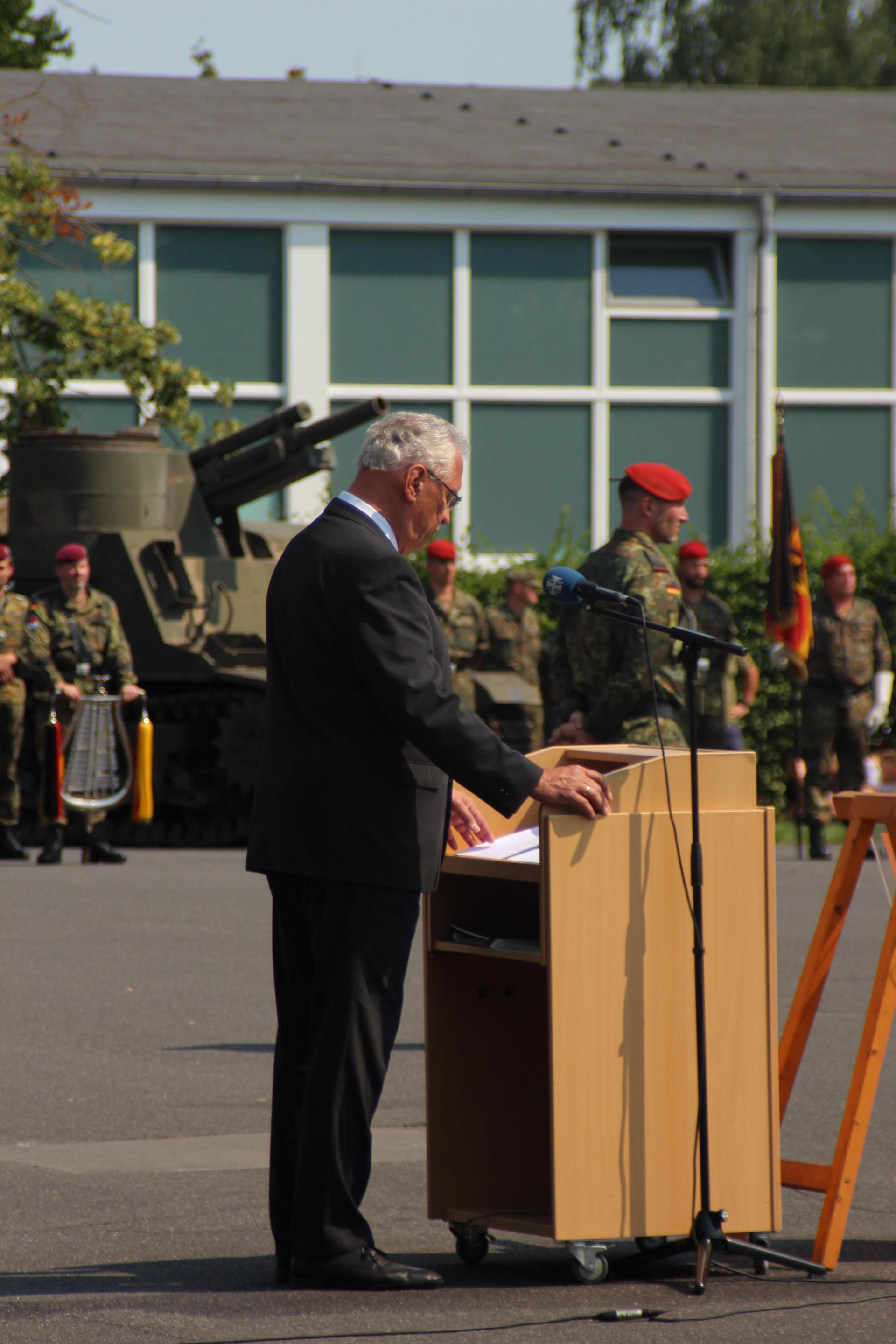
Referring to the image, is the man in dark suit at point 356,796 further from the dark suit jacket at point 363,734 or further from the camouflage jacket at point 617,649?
the camouflage jacket at point 617,649

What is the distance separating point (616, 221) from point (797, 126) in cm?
551

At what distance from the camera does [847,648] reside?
1582 centimetres

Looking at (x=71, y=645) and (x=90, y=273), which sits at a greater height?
(x=90, y=273)

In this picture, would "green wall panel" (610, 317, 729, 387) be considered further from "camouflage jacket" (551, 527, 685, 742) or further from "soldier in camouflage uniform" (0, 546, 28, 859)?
"camouflage jacket" (551, 527, 685, 742)

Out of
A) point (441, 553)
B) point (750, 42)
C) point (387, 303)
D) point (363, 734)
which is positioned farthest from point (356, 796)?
point (750, 42)

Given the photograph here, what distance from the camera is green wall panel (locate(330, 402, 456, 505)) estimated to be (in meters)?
24.6

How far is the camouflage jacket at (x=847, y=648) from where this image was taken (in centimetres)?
1582

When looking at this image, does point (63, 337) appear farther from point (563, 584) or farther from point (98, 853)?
point (563, 584)

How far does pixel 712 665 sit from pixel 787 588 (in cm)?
140

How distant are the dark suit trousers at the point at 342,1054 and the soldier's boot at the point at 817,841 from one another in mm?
10663

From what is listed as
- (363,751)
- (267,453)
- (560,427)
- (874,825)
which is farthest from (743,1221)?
(560,427)

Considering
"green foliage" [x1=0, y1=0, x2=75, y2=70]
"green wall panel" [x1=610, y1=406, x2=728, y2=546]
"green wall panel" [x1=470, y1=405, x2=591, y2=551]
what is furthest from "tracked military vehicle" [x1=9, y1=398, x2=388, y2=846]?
"green foliage" [x1=0, y1=0, x2=75, y2=70]

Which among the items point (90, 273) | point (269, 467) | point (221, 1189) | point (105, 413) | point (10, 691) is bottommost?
point (221, 1189)

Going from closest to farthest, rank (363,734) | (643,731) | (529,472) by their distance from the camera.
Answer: (363,734), (643,731), (529,472)
